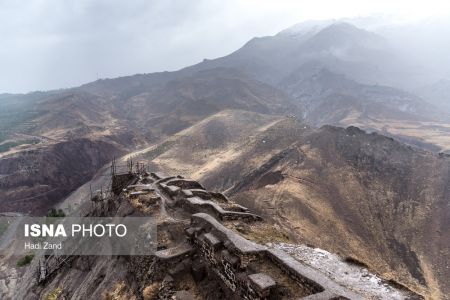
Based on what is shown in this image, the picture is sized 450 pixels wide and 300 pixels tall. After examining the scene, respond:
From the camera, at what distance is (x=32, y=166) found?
71.9m

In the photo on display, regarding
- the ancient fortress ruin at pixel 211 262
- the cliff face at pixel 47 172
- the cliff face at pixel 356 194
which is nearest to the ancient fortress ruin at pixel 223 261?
the ancient fortress ruin at pixel 211 262

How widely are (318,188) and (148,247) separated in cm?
2679

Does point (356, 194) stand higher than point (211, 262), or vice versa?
point (211, 262)

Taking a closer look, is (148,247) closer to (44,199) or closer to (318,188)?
(318,188)

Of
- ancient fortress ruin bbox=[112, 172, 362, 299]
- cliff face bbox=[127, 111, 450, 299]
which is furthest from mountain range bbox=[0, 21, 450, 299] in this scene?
ancient fortress ruin bbox=[112, 172, 362, 299]

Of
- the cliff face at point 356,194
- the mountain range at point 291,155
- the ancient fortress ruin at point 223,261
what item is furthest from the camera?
the mountain range at point 291,155

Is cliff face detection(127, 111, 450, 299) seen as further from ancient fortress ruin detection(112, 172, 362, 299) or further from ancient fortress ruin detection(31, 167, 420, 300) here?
ancient fortress ruin detection(112, 172, 362, 299)

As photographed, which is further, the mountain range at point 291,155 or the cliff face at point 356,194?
the mountain range at point 291,155

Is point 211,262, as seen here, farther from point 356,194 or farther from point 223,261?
point 356,194

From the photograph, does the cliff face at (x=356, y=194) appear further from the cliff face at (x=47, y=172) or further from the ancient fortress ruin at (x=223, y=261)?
the cliff face at (x=47, y=172)

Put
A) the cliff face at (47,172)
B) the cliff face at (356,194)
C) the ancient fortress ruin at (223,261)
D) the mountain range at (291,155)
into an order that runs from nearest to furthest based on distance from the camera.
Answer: the ancient fortress ruin at (223,261)
the cliff face at (356,194)
the mountain range at (291,155)
the cliff face at (47,172)

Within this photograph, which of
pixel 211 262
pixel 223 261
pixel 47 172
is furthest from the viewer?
pixel 47 172

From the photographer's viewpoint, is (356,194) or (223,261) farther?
(356,194)

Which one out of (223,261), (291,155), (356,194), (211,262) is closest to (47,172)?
(291,155)
